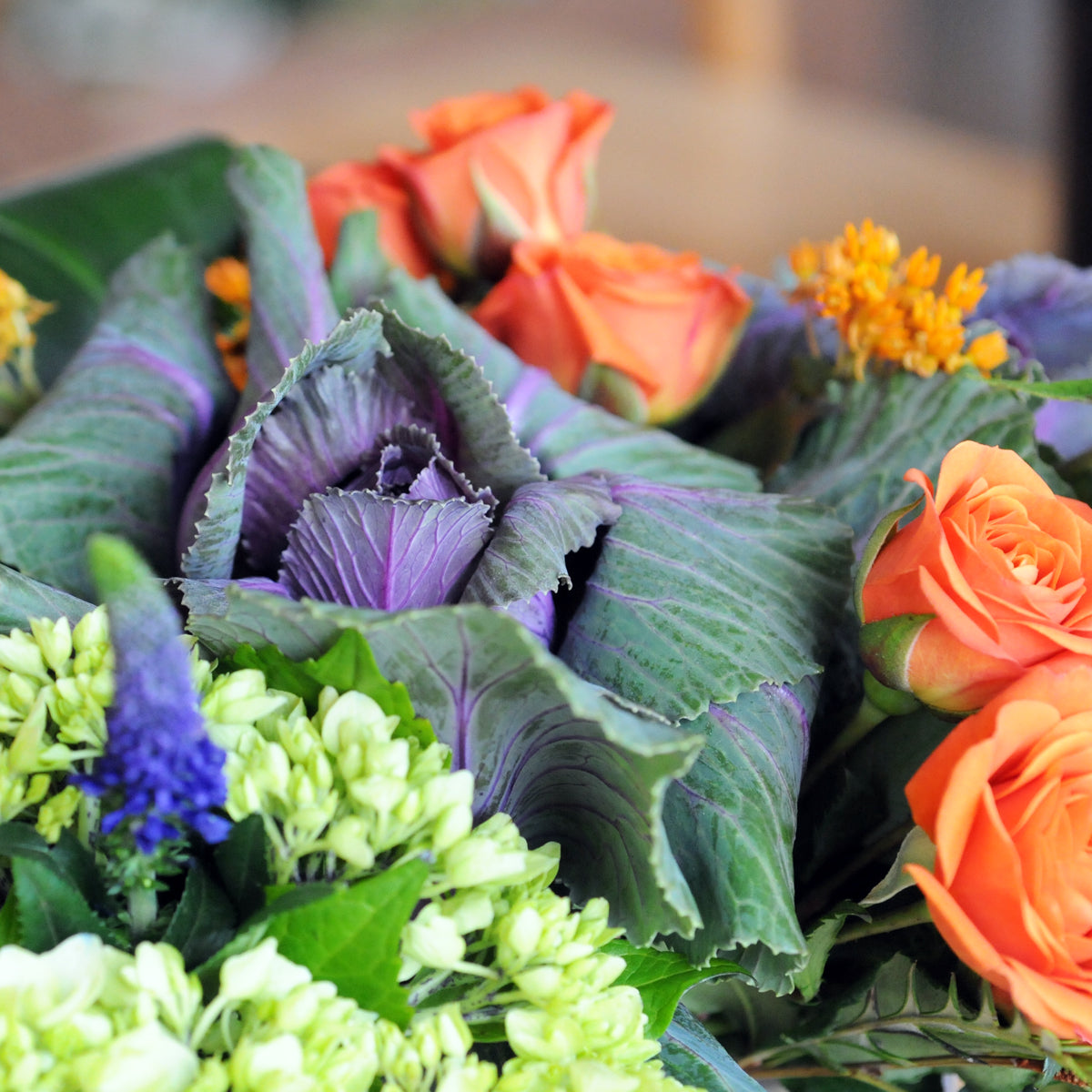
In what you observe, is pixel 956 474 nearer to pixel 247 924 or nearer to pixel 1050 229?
pixel 247 924

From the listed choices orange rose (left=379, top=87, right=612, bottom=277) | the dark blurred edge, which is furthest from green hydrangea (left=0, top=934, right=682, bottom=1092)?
the dark blurred edge

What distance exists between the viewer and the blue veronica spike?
0.67ft

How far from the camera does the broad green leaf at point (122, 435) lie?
0.38 m

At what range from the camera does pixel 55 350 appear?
1.95ft

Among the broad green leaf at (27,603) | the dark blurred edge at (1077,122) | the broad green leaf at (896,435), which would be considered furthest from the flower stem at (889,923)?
the dark blurred edge at (1077,122)

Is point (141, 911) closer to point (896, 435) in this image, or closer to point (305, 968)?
point (305, 968)

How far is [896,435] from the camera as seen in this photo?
42 centimetres

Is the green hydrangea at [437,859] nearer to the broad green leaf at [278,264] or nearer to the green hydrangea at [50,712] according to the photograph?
the green hydrangea at [50,712]

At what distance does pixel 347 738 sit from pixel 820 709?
0.61 ft

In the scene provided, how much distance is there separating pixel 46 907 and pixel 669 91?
2.04 metres

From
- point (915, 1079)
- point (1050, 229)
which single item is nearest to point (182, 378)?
point (915, 1079)

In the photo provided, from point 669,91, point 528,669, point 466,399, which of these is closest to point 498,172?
point 466,399

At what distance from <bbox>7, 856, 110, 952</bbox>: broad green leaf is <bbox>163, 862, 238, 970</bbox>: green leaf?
17 millimetres

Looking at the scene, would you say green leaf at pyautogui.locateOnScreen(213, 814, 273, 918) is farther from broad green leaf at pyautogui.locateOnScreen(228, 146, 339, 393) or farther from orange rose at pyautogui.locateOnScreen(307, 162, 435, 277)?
orange rose at pyautogui.locateOnScreen(307, 162, 435, 277)
